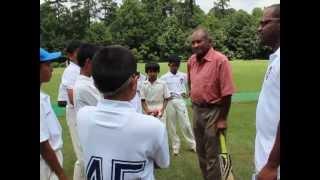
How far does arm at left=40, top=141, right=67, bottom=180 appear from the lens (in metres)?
3.05

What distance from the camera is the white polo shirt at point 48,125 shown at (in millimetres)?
3001

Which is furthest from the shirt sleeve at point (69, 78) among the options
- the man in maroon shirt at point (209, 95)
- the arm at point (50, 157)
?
the arm at point (50, 157)

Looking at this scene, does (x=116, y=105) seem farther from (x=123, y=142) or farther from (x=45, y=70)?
(x=45, y=70)

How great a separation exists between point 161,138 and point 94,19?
48.6 m

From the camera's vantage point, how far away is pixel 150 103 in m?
8.20

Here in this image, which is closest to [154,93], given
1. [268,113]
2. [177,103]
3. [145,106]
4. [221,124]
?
[145,106]

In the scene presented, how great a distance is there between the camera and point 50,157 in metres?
3.10

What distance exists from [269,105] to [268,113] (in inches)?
1.8

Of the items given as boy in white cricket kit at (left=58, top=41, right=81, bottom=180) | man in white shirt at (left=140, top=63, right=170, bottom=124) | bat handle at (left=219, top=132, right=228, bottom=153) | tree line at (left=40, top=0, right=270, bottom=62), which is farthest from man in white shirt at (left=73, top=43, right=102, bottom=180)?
tree line at (left=40, top=0, right=270, bottom=62)

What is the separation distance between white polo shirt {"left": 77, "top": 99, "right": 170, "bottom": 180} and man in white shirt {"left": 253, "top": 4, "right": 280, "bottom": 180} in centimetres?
57

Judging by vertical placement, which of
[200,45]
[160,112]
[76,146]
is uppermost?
[200,45]

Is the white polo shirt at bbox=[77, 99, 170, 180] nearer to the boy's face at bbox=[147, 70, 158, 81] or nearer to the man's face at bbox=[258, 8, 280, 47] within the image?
the man's face at bbox=[258, 8, 280, 47]
